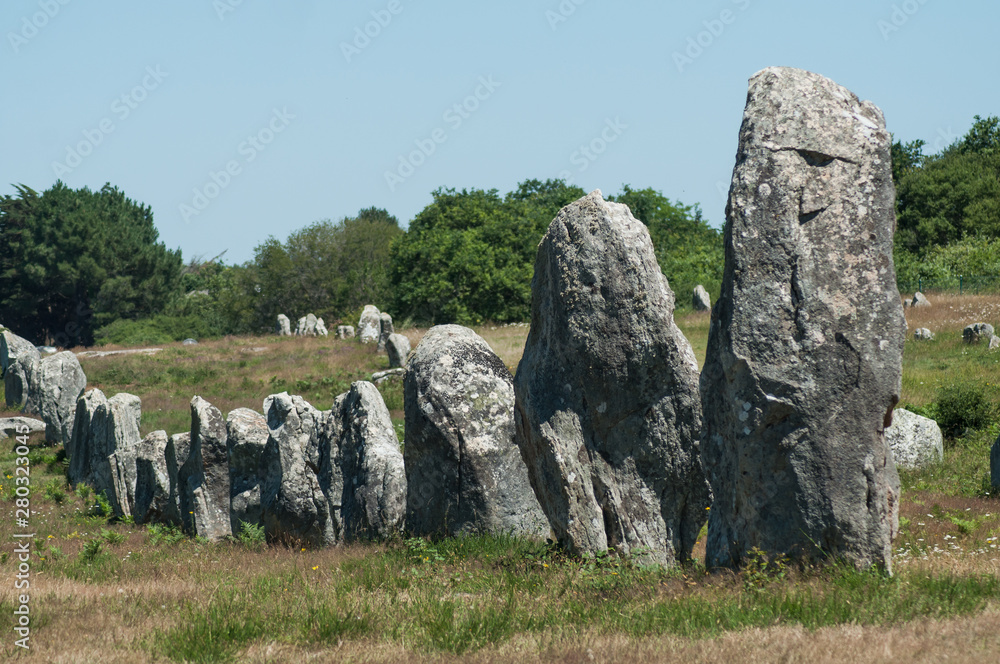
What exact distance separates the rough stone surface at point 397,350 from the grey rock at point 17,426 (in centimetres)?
1265

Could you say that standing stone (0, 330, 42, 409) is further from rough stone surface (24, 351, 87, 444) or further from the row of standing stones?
the row of standing stones

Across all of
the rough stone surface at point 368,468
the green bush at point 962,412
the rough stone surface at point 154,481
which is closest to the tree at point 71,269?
the rough stone surface at point 154,481

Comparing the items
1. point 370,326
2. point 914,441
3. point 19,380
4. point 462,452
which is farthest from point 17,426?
point 370,326

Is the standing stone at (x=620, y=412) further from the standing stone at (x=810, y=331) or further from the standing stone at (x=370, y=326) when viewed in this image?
the standing stone at (x=370, y=326)

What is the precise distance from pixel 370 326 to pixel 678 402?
40106mm

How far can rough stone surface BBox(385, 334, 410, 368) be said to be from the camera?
34219mm

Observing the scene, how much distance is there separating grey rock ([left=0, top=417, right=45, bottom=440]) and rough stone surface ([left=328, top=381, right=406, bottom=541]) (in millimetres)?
15988

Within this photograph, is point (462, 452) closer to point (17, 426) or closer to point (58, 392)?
point (17, 426)

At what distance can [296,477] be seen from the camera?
1273 centimetres

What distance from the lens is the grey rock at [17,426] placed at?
24719 mm

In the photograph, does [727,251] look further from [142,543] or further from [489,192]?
[489,192]

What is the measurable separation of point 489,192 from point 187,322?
24.4 m

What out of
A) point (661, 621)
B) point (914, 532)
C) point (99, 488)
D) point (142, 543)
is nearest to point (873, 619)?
point (661, 621)

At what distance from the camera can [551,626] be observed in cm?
617
